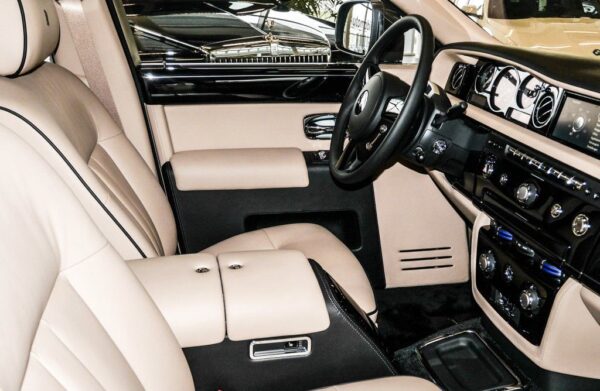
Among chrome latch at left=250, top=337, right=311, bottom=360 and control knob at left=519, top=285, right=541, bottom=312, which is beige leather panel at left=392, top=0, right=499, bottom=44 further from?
chrome latch at left=250, top=337, right=311, bottom=360

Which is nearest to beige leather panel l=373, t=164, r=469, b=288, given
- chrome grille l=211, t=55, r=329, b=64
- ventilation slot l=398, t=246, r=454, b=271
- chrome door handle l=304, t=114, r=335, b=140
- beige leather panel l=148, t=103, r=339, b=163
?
ventilation slot l=398, t=246, r=454, b=271

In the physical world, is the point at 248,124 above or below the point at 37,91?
below

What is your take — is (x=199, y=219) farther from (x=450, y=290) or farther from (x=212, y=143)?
(x=450, y=290)

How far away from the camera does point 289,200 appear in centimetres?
209

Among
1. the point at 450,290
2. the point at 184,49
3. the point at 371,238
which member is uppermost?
the point at 184,49

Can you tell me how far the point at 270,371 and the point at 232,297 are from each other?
0.16 metres

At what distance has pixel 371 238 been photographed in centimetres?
222

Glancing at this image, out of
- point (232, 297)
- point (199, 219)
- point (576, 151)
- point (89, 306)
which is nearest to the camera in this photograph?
point (89, 306)

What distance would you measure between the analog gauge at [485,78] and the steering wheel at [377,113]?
7.9 inches

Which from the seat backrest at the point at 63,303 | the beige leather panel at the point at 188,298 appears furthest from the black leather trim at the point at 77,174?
the seat backrest at the point at 63,303

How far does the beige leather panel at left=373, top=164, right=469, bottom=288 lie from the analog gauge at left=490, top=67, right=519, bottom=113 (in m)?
0.52

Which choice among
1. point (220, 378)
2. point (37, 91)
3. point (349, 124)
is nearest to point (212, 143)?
point (349, 124)

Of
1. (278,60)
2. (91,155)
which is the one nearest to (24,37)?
A: (91,155)

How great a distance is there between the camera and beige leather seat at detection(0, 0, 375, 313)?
1.11m
